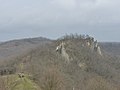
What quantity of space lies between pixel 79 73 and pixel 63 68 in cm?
813

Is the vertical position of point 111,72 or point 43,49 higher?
point 43,49

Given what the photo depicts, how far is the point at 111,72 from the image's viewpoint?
601 feet

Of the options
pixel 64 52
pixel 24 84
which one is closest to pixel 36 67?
pixel 24 84

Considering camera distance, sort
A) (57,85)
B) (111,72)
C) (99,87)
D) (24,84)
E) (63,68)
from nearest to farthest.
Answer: (57,85), (99,87), (24,84), (63,68), (111,72)

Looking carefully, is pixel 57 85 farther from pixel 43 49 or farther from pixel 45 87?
pixel 43 49

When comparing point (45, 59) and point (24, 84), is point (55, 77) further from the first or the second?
point (45, 59)

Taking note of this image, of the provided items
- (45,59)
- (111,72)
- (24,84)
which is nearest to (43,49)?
(45,59)

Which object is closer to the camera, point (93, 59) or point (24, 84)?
point (24, 84)

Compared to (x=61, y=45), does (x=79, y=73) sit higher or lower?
lower

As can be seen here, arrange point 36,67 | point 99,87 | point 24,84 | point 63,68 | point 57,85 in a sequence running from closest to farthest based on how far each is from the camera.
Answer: point 57,85 → point 99,87 → point 24,84 → point 36,67 → point 63,68

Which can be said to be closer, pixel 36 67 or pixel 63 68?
pixel 36 67

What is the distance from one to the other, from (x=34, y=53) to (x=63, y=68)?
29.1 meters

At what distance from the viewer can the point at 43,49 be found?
19062cm

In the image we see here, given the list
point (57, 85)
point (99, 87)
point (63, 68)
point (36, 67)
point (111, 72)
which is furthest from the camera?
point (111, 72)
